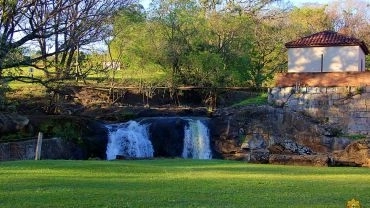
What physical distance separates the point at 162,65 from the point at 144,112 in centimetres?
778

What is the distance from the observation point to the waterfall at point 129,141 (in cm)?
3278

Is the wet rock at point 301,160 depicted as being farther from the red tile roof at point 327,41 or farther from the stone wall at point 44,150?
the red tile roof at point 327,41

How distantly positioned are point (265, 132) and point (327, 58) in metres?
7.50

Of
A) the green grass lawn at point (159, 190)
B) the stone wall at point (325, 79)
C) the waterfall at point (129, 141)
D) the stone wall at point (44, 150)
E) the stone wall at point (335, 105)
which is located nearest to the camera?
the green grass lawn at point (159, 190)

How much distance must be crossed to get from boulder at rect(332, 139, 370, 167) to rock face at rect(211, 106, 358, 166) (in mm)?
8075

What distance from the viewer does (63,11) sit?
71.5ft

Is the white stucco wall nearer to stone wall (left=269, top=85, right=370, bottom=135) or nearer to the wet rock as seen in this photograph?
stone wall (left=269, top=85, right=370, bottom=135)

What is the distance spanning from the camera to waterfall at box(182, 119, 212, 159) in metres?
34.4

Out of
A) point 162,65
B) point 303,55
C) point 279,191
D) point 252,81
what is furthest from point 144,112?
point 279,191

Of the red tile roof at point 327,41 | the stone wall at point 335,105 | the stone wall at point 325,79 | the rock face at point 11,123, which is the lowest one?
the rock face at point 11,123

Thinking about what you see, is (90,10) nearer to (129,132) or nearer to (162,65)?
(129,132)

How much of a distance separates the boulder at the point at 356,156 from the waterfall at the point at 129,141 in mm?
12189

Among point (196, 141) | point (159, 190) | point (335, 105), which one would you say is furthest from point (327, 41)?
point (159, 190)

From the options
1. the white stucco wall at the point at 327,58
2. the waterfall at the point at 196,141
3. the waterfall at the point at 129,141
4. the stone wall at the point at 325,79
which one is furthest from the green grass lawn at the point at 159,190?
the white stucco wall at the point at 327,58
